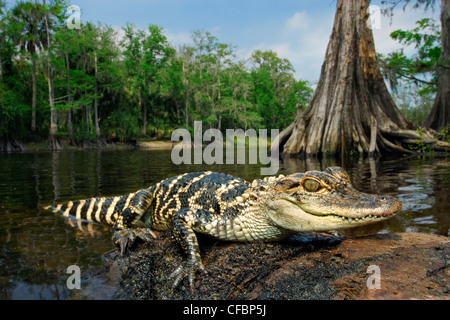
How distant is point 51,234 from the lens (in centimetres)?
407

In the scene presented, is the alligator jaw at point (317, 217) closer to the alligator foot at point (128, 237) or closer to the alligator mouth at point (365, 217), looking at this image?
the alligator mouth at point (365, 217)

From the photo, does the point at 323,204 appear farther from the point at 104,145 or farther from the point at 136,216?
the point at 104,145

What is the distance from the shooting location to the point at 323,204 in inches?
97.8

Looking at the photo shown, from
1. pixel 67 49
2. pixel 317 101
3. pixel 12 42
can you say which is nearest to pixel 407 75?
pixel 317 101

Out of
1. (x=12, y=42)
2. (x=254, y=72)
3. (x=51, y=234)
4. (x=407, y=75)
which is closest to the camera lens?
(x=51, y=234)

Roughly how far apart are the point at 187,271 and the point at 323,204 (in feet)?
4.09

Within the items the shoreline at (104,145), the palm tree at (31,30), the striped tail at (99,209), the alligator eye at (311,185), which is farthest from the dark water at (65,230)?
the palm tree at (31,30)

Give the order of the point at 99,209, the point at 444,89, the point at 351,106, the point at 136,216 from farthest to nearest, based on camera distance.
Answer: the point at 444,89
the point at 351,106
the point at 99,209
the point at 136,216

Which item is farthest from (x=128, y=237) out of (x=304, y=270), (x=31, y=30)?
(x=31, y=30)

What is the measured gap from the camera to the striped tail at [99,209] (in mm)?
4449

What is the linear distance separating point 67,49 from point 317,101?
2901 centimetres

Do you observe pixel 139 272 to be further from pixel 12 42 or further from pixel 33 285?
pixel 12 42

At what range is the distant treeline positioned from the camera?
31547mm

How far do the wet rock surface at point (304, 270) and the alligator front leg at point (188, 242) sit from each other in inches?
2.7
